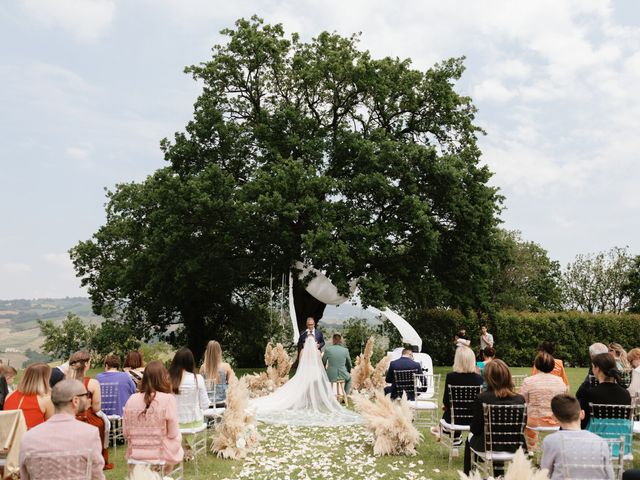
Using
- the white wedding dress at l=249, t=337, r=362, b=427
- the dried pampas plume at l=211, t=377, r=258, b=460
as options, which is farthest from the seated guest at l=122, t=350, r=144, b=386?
the white wedding dress at l=249, t=337, r=362, b=427

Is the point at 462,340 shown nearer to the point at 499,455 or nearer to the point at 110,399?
the point at 499,455

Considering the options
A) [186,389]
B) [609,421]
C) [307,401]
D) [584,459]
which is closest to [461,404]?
[609,421]

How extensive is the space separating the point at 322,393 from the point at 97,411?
6.68 meters

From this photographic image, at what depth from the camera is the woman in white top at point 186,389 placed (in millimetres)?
8516

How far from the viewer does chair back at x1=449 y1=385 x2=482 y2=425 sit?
847cm

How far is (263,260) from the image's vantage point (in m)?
24.7

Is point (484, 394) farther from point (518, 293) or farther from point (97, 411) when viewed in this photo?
point (518, 293)

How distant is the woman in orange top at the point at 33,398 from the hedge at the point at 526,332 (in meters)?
23.7

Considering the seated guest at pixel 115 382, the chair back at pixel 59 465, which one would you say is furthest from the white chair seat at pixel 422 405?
the chair back at pixel 59 465

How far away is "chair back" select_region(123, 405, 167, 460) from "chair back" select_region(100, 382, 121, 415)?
3.48 m

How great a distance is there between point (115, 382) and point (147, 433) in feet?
11.8

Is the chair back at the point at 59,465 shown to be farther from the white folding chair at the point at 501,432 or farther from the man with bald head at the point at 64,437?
the white folding chair at the point at 501,432

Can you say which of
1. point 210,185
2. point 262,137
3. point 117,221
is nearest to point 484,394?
point 210,185

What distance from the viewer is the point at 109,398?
31.8ft
